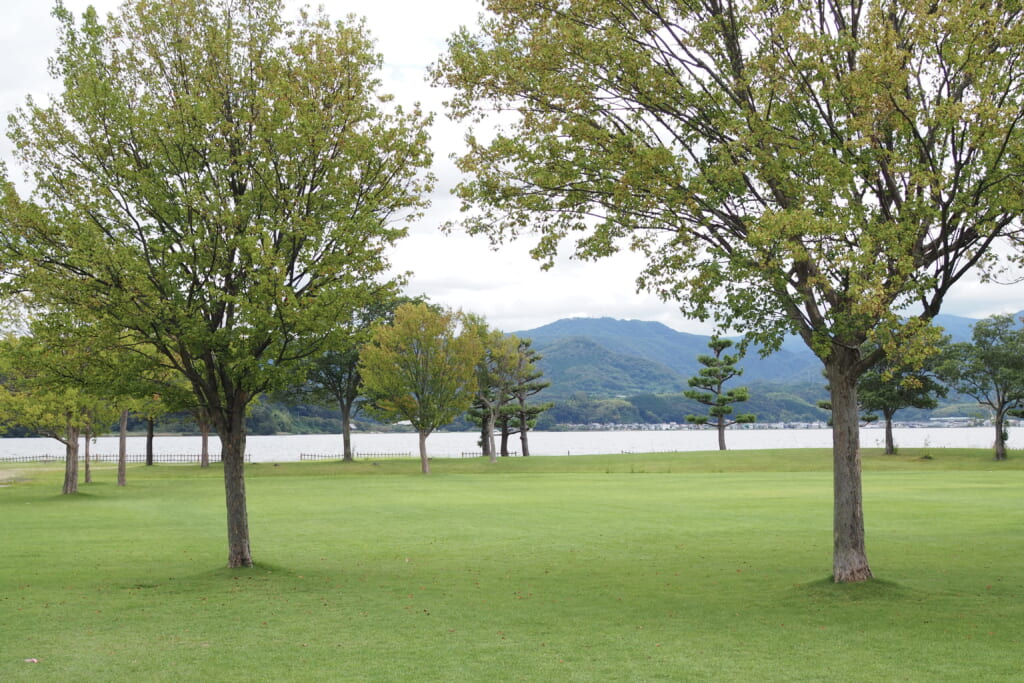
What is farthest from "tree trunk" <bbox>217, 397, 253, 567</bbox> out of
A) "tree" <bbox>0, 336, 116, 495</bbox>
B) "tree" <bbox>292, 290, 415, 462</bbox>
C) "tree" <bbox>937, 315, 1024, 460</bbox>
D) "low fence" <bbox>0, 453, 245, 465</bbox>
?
"low fence" <bbox>0, 453, 245, 465</bbox>

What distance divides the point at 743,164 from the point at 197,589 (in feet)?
36.3

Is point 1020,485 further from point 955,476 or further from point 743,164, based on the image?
point 743,164

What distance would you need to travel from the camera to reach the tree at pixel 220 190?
45.0 ft

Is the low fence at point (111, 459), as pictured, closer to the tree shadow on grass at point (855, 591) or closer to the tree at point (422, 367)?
the tree at point (422, 367)

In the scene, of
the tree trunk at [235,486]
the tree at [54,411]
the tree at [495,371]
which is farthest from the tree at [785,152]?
the tree at [495,371]

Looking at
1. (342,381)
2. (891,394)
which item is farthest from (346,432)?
(891,394)

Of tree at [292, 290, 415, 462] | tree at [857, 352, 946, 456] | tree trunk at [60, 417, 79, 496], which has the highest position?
tree at [292, 290, 415, 462]

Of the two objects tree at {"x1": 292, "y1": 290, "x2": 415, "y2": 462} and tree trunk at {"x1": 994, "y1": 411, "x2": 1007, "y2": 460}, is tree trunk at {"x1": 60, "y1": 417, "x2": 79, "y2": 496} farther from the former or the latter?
tree trunk at {"x1": 994, "y1": 411, "x2": 1007, "y2": 460}

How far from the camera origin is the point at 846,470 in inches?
493

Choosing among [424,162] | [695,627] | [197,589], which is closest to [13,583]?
[197,589]

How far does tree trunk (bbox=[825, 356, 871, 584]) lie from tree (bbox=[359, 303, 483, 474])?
40.9m

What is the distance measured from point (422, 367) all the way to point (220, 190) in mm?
38301

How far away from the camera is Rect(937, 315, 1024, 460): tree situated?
2301 inches

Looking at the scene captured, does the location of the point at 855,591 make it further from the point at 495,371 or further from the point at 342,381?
the point at 342,381
